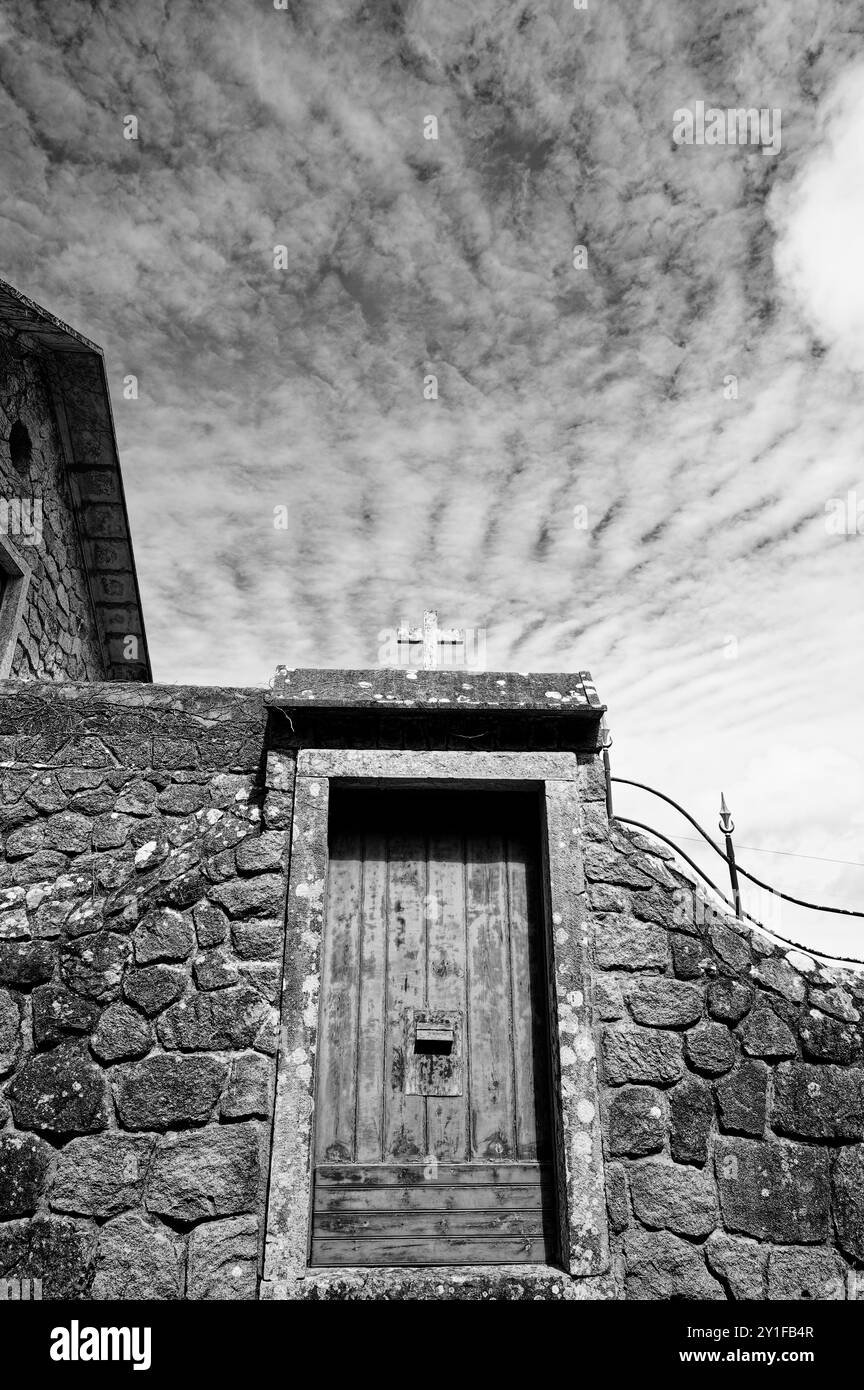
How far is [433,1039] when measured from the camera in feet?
10.7

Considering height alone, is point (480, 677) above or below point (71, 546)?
below

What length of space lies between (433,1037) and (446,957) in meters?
0.34

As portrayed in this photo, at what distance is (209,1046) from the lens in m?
3.02

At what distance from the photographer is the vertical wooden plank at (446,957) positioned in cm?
315

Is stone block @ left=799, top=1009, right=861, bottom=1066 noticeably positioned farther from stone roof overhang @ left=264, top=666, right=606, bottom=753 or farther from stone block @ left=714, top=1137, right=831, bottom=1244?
stone roof overhang @ left=264, top=666, right=606, bottom=753

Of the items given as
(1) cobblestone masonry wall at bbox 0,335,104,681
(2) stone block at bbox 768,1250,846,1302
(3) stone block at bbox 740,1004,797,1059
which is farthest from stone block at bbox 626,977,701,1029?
(1) cobblestone masonry wall at bbox 0,335,104,681

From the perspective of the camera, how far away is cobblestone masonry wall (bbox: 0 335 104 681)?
5571 millimetres

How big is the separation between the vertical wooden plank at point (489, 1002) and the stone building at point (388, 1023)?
13 mm

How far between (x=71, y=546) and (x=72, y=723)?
3609 millimetres

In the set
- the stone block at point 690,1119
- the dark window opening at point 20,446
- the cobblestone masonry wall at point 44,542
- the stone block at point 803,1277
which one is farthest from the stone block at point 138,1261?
the dark window opening at point 20,446

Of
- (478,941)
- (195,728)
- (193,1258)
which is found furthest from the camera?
(195,728)

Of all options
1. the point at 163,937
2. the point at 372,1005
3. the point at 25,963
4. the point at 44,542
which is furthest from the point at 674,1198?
the point at 44,542

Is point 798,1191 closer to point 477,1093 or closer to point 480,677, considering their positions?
point 477,1093
